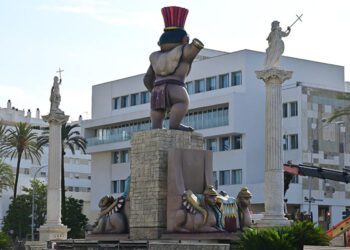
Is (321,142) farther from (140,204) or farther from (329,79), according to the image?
(140,204)

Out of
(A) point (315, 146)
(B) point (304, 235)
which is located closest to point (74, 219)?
(A) point (315, 146)

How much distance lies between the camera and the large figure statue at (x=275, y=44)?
118 feet

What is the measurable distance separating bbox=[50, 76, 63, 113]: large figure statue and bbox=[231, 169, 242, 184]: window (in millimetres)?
27991

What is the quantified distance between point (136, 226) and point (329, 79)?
5316 cm

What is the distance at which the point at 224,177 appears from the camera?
74.1 m

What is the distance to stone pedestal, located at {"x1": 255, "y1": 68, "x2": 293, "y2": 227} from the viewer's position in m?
34.9

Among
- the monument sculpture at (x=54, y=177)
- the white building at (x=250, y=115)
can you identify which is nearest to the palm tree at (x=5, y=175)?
the white building at (x=250, y=115)

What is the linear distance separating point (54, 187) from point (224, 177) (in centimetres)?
2932

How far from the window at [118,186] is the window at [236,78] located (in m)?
17.5

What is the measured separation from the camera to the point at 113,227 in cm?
3117

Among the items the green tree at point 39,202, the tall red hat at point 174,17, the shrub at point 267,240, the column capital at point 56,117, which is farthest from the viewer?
the green tree at point 39,202

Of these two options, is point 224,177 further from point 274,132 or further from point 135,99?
point 274,132

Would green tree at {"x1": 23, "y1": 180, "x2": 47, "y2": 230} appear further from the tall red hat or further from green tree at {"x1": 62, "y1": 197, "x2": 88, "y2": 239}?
the tall red hat

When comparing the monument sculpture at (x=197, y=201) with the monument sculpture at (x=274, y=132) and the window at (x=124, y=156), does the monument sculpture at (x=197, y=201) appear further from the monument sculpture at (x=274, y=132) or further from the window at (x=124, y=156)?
the window at (x=124, y=156)
